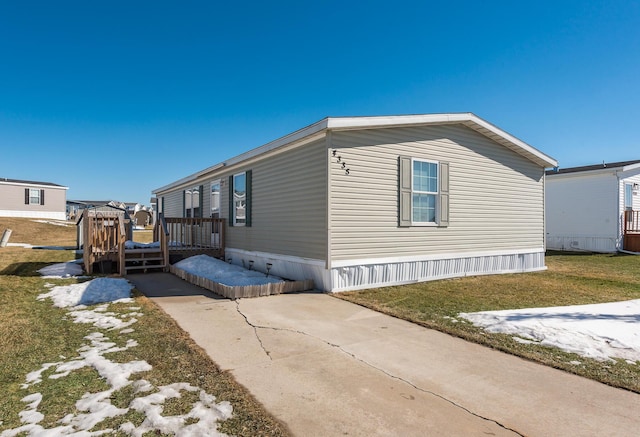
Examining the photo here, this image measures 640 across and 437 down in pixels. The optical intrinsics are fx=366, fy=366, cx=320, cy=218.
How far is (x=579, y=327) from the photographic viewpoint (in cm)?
460

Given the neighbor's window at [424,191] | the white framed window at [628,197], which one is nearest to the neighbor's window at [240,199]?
the neighbor's window at [424,191]

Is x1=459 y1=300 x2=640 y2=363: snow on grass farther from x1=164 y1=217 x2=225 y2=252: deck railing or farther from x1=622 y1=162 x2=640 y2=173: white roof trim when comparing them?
x1=622 y1=162 x2=640 y2=173: white roof trim

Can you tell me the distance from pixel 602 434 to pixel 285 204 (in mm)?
6965

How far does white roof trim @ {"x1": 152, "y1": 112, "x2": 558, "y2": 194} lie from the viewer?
279 inches

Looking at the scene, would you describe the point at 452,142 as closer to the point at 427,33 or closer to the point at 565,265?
the point at 427,33

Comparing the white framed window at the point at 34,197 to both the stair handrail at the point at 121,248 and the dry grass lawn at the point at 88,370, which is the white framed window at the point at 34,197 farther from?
the dry grass lawn at the point at 88,370

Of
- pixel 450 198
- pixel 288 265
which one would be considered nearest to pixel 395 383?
pixel 288 265

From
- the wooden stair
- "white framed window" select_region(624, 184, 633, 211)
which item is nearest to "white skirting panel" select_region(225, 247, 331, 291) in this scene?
the wooden stair

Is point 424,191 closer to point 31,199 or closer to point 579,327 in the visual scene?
point 579,327

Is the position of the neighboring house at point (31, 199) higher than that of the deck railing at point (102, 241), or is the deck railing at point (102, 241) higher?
the neighboring house at point (31, 199)

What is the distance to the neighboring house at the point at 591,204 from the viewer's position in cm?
1598

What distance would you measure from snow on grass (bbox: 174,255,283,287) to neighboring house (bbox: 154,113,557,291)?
446 millimetres

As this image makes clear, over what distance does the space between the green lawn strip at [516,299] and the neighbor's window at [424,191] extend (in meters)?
1.58

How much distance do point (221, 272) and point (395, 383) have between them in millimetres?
6891
